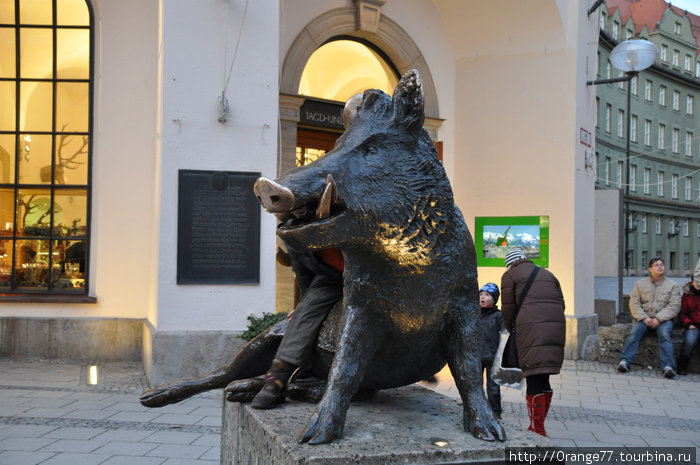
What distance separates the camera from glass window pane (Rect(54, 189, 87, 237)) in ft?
27.0

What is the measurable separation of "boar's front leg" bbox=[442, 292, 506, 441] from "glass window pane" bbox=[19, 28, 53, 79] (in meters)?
8.19

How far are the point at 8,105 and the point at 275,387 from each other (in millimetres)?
7967

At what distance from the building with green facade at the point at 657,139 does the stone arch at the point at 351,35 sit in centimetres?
2713

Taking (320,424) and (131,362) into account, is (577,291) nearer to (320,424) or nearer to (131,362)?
(131,362)

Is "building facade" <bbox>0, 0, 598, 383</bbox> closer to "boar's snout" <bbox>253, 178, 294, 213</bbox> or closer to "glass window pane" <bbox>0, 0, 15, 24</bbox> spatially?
"glass window pane" <bbox>0, 0, 15, 24</bbox>

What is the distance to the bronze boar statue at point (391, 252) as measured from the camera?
159 centimetres

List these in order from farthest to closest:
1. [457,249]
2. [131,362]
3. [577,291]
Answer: [577,291], [131,362], [457,249]

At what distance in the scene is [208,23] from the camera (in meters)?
6.65

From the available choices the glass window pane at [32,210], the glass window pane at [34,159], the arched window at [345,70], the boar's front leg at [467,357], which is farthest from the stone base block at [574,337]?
the boar's front leg at [467,357]

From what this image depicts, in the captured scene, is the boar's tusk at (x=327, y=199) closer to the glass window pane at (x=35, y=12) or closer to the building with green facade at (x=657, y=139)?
the glass window pane at (x=35, y=12)

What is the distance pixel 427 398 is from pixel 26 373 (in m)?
6.37

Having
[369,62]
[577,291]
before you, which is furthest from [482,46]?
[577,291]

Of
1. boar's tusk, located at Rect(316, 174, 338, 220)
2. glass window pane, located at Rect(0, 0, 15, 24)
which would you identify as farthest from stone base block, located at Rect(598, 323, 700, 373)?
glass window pane, located at Rect(0, 0, 15, 24)

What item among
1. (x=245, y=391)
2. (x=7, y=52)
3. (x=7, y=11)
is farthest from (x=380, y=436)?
(x=7, y=11)
